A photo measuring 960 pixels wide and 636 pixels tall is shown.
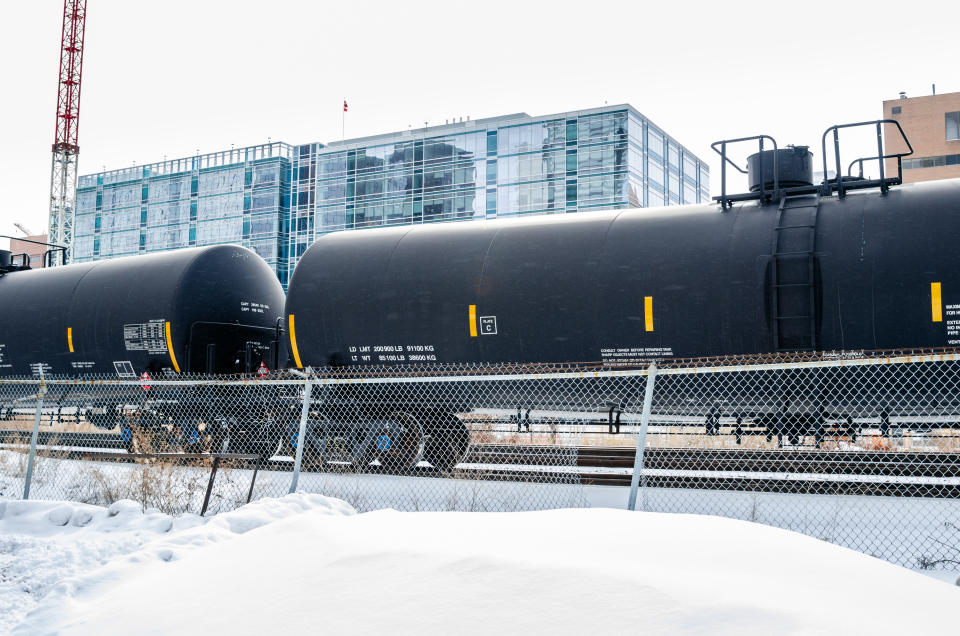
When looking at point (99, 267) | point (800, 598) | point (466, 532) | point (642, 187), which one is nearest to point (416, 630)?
point (466, 532)

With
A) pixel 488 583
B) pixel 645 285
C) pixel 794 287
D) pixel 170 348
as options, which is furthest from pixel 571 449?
pixel 488 583

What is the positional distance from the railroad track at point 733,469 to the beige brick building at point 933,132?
169ft

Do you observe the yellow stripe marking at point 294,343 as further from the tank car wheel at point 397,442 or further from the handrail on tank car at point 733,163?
the handrail on tank car at point 733,163

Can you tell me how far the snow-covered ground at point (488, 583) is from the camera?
168 inches

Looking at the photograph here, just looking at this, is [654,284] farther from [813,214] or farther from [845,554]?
[845,554]

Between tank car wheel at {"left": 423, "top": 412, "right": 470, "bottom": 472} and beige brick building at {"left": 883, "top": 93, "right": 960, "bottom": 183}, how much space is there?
52325 millimetres

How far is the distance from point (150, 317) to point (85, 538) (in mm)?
8448

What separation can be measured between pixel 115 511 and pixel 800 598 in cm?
743

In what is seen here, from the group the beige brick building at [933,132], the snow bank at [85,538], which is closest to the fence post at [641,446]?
the snow bank at [85,538]

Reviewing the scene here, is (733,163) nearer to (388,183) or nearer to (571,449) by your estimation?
(571,449)

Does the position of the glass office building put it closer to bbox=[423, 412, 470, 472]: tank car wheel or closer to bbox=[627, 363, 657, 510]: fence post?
bbox=[423, 412, 470, 472]: tank car wheel

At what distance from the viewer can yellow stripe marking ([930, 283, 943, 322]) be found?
10.1 m

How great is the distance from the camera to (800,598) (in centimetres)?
435

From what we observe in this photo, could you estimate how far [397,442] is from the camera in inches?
538
